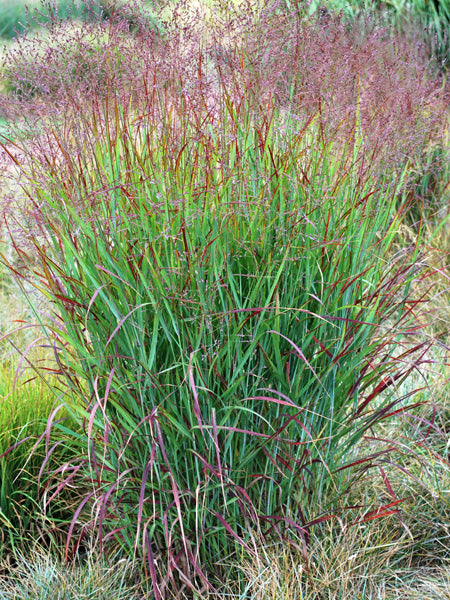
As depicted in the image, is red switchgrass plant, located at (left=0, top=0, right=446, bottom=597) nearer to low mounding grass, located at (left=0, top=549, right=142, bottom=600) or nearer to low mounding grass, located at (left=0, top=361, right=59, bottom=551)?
Result: low mounding grass, located at (left=0, top=549, right=142, bottom=600)

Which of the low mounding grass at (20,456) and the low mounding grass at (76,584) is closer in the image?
the low mounding grass at (76,584)

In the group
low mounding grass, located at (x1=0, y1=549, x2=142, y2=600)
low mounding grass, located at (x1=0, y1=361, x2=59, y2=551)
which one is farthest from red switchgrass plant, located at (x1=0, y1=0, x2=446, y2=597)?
low mounding grass, located at (x1=0, y1=361, x2=59, y2=551)

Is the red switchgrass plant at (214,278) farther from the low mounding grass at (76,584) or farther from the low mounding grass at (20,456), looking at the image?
the low mounding grass at (20,456)

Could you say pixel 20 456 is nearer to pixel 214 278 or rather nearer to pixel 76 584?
pixel 76 584

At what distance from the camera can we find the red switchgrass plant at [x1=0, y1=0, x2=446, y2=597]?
1.57 metres

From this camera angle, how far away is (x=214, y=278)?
1.63m

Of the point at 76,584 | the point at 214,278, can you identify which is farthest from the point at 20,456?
the point at 214,278

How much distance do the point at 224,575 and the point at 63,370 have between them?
2.57 feet

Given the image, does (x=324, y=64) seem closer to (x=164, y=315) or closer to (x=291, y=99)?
(x=291, y=99)

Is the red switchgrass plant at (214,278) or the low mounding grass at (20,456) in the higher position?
the red switchgrass plant at (214,278)

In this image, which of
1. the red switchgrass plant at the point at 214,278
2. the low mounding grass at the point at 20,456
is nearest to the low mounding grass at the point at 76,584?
the red switchgrass plant at the point at 214,278

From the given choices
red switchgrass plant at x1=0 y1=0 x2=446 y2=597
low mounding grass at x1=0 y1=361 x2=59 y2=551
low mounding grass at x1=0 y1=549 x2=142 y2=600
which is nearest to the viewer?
red switchgrass plant at x1=0 y1=0 x2=446 y2=597

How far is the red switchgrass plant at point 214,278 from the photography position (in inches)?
61.9

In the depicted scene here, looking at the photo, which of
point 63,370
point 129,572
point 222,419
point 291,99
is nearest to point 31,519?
point 129,572
